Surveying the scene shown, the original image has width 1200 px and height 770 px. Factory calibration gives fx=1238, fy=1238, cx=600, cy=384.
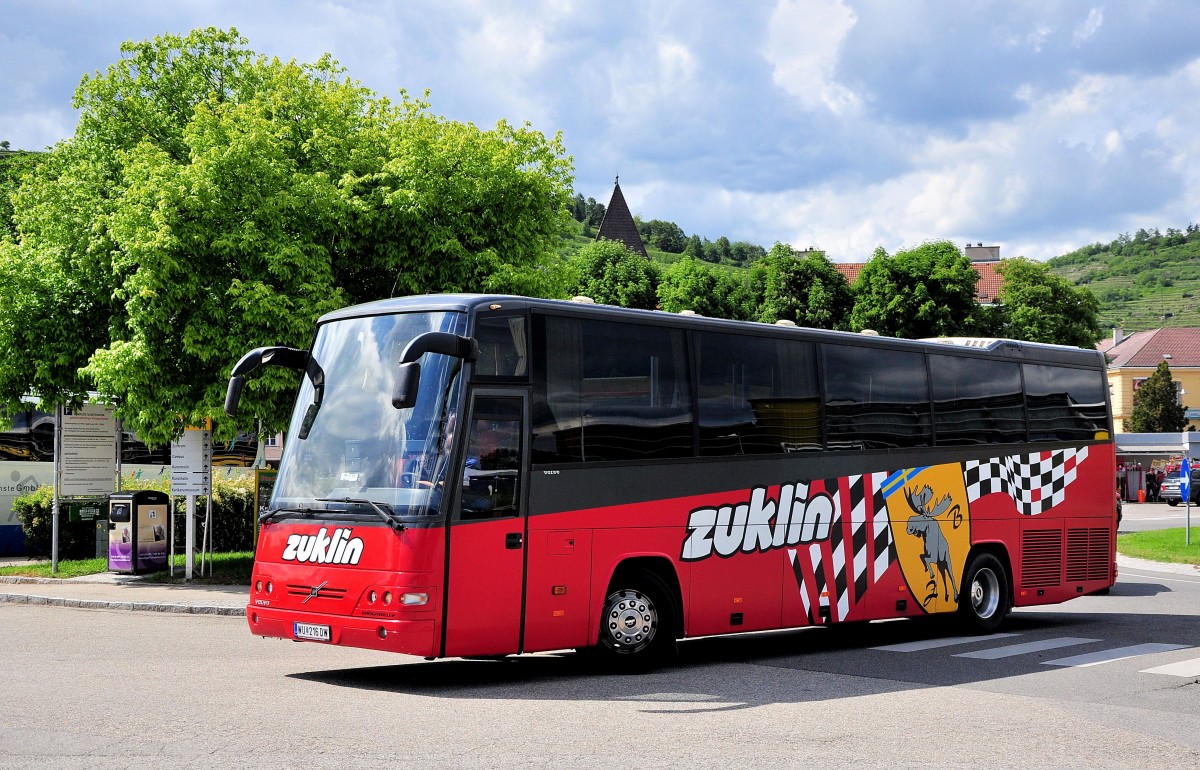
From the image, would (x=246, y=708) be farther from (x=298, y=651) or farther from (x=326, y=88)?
(x=326, y=88)

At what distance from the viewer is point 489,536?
404 inches

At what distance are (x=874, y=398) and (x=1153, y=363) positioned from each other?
9719cm

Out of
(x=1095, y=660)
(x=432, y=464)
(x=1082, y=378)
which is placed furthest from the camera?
(x=1082, y=378)

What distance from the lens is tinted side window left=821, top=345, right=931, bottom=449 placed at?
13.7 meters

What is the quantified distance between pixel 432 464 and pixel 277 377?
1039 centimetres

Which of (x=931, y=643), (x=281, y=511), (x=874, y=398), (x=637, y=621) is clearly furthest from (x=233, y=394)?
(x=931, y=643)

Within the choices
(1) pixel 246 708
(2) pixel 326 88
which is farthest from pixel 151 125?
(1) pixel 246 708

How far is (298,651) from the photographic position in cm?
1298

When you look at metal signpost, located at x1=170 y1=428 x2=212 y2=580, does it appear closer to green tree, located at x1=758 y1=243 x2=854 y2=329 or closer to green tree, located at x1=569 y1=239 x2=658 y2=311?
green tree, located at x1=758 y1=243 x2=854 y2=329

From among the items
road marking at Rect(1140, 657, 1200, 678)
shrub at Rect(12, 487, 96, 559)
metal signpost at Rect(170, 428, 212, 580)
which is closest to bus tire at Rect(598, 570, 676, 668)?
road marking at Rect(1140, 657, 1200, 678)

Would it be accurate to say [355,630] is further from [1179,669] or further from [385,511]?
[1179,669]

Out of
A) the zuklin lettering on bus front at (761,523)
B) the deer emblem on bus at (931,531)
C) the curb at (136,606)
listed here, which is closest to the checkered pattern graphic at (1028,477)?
the deer emblem on bus at (931,531)

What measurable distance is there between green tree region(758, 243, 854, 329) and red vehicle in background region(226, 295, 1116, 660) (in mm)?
44843

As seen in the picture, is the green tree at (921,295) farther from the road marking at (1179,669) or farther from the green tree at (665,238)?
the green tree at (665,238)
